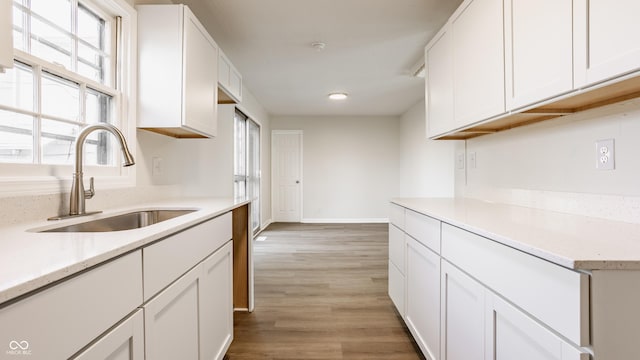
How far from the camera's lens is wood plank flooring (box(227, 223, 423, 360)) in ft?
6.20

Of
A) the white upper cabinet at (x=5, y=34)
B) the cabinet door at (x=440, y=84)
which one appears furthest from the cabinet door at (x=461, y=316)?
the white upper cabinet at (x=5, y=34)

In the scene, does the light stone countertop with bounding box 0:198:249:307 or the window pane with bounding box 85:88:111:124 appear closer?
the light stone countertop with bounding box 0:198:249:307

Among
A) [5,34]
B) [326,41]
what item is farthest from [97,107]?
[326,41]

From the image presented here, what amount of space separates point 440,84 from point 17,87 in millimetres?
2234

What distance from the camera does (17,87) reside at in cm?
117

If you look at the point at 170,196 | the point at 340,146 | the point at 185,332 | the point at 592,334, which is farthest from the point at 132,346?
the point at 340,146

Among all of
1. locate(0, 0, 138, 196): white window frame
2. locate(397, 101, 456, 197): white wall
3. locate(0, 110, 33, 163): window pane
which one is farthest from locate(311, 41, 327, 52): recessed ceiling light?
locate(0, 110, 33, 163): window pane

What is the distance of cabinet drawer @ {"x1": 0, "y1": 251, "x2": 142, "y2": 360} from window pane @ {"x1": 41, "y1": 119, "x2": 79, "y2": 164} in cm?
88

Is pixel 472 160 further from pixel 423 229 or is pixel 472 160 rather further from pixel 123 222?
pixel 123 222

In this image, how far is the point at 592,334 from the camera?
659 mm

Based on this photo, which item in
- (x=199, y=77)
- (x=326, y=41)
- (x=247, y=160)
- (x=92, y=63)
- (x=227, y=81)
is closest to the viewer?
(x=92, y=63)

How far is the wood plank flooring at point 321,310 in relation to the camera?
189 centimetres

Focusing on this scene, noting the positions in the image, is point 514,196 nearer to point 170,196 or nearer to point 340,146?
point 170,196

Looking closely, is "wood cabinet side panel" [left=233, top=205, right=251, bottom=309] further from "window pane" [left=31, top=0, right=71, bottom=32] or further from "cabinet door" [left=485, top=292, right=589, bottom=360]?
"cabinet door" [left=485, top=292, right=589, bottom=360]
